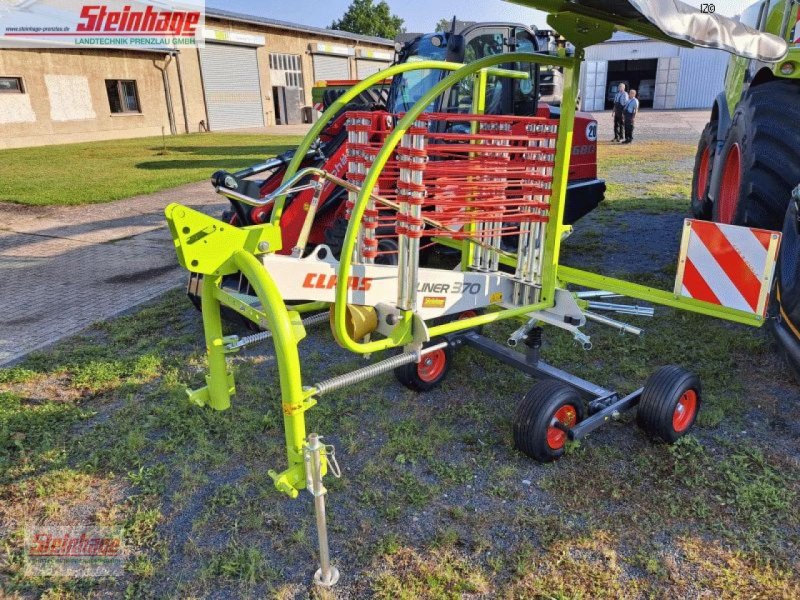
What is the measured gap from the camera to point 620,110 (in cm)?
1714

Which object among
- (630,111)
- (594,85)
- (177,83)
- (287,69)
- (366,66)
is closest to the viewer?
(630,111)

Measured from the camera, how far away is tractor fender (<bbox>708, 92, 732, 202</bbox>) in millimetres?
5284

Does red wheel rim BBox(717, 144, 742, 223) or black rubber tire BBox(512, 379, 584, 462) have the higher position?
red wheel rim BBox(717, 144, 742, 223)

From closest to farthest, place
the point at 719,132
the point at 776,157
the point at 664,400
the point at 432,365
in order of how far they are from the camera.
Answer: the point at 664,400 → the point at 776,157 → the point at 432,365 → the point at 719,132

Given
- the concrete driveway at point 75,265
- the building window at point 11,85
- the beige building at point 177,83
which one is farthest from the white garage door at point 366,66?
the concrete driveway at point 75,265

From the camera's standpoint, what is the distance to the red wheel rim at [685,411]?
127 inches

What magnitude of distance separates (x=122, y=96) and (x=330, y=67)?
12.0 meters

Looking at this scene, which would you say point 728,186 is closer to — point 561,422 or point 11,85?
point 561,422

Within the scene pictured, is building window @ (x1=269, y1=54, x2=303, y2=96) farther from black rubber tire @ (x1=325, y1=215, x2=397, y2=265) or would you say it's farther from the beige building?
black rubber tire @ (x1=325, y1=215, x2=397, y2=265)

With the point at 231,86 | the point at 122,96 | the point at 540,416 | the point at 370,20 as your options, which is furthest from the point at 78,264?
the point at 370,20

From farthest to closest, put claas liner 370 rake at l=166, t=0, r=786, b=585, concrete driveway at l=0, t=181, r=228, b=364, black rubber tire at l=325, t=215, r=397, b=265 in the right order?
concrete driveway at l=0, t=181, r=228, b=364
black rubber tire at l=325, t=215, r=397, b=265
claas liner 370 rake at l=166, t=0, r=786, b=585

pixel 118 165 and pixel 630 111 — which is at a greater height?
pixel 630 111

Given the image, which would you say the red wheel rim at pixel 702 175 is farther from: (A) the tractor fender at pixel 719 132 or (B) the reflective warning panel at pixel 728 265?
(B) the reflective warning panel at pixel 728 265

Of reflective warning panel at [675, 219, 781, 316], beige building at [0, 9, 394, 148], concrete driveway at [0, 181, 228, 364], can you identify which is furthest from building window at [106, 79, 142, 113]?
reflective warning panel at [675, 219, 781, 316]
